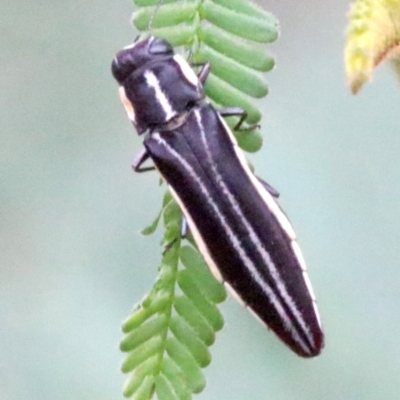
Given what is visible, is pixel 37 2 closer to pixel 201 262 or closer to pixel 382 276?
pixel 382 276

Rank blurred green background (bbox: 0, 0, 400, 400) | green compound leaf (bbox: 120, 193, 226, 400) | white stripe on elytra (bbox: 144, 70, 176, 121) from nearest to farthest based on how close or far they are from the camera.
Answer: green compound leaf (bbox: 120, 193, 226, 400), white stripe on elytra (bbox: 144, 70, 176, 121), blurred green background (bbox: 0, 0, 400, 400)

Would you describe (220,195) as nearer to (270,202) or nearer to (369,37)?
(270,202)

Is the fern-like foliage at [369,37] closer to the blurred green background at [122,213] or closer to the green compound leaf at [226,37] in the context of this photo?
the green compound leaf at [226,37]

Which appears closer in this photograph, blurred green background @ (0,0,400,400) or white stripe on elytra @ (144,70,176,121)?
white stripe on elytra @ (144,70,176,121)

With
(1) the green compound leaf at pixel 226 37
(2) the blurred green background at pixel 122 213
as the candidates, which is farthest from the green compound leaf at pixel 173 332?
(2) the blurred green background at pixel 122 213

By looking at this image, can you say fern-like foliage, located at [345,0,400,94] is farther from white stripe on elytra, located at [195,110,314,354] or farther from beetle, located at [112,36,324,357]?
white stripe on elytra, located at [195,110,314,354]

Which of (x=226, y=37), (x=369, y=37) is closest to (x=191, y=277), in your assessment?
(x=226, y=37)

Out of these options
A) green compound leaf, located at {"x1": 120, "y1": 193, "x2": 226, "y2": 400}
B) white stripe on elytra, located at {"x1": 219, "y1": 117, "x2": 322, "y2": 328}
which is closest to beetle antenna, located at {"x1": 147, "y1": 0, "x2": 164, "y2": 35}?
white stripe on elytra, located at {"x1": 219, "y1": 117, "x2": 322, "y2": 328}
